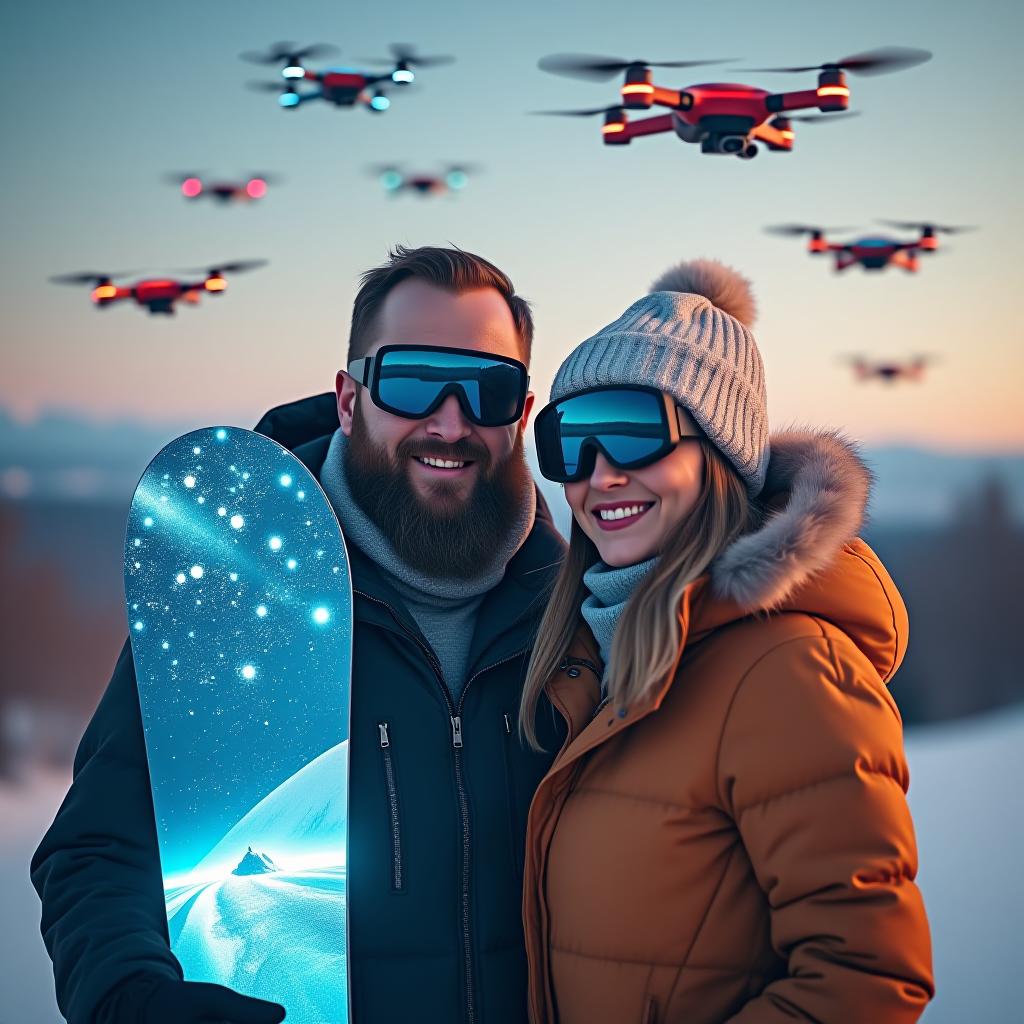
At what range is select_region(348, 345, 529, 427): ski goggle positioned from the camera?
1551 mm

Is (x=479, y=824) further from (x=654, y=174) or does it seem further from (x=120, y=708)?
(x=654, y=174)

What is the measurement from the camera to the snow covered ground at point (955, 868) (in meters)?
3.32

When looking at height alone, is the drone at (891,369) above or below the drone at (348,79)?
below

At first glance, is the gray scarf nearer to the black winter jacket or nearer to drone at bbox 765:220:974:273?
the black winter jacket

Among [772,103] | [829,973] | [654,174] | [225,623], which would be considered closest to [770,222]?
[654,174]

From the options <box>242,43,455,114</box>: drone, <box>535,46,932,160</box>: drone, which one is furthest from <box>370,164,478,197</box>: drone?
<box>535,46,932,160</box>: drone

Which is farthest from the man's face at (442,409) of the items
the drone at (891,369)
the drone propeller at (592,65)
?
the drone at (891,369)

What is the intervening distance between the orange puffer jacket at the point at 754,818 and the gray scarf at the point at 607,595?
0.32 feet

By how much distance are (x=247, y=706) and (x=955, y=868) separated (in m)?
3.13

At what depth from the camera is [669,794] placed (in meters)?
1.16

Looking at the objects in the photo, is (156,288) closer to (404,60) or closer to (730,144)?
(404,60)

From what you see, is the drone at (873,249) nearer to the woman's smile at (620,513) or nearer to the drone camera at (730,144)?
the drone camera at (730,144)

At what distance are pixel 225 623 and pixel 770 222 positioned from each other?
9.14 feet

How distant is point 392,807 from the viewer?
4.57 ft
